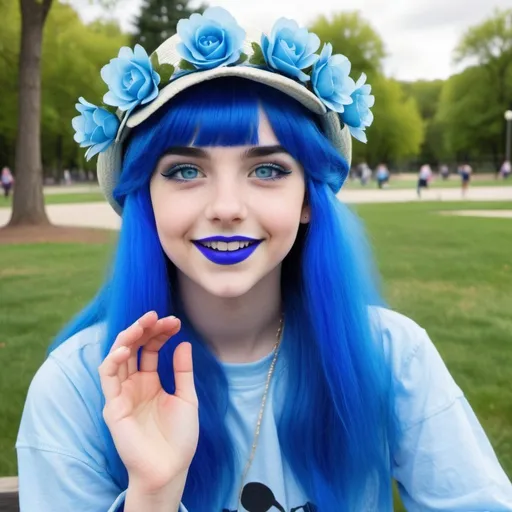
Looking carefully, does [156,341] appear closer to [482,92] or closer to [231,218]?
[231,218]

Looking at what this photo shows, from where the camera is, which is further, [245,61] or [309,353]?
[309,353]

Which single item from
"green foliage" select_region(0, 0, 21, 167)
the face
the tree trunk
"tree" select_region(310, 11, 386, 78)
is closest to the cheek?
the face

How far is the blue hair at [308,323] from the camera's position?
4.90 feet

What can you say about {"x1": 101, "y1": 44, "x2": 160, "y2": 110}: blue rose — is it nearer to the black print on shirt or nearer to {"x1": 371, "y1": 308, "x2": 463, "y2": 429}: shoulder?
{"x1": 371, "y1": 308, "x2": 463, "y2": 429}: shoulder

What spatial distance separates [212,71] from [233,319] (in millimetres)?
589

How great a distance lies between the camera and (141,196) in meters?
1.59

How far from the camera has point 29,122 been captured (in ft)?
47.9

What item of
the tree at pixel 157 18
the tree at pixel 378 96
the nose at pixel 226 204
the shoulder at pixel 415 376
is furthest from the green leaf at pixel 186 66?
the tree at pixel 378 96

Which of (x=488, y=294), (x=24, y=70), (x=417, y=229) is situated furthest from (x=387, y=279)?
(x=24, y=70)

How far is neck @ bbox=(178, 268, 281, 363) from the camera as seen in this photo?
1.66 m

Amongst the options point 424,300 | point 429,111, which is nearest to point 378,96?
point 429,111

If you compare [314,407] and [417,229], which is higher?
[314,407]

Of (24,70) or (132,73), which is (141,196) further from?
(24,70)

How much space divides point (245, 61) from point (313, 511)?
102 cm
